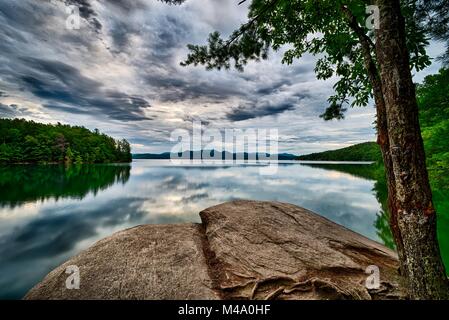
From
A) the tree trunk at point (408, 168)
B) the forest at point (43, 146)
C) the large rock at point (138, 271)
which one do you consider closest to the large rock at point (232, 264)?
the large rock at point (138, 271)

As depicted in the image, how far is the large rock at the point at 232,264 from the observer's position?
147 inches

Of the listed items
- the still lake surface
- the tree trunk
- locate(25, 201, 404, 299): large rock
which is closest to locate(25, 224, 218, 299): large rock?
locate(25, 201, 404, 299): large rock

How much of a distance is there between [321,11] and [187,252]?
657 centimetres

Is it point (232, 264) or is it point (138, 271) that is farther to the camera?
point (232, 264)

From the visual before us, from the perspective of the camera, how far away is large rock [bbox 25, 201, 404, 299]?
12.3 feet

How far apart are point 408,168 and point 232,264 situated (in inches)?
136

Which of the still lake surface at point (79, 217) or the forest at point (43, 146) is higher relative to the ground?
the forest at point (43, 146)

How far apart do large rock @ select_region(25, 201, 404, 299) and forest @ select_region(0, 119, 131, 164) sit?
9815 cm

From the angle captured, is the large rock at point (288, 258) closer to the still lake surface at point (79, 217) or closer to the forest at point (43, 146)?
the still lake surface at point (79, 217)

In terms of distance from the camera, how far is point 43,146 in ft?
279

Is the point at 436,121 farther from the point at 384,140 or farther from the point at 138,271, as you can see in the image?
the point at 138,271

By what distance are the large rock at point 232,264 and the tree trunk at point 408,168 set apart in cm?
78

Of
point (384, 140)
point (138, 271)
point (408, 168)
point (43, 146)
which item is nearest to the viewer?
point (408, 168)

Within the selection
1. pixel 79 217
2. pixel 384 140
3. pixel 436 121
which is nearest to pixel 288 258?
pixel 384 140
